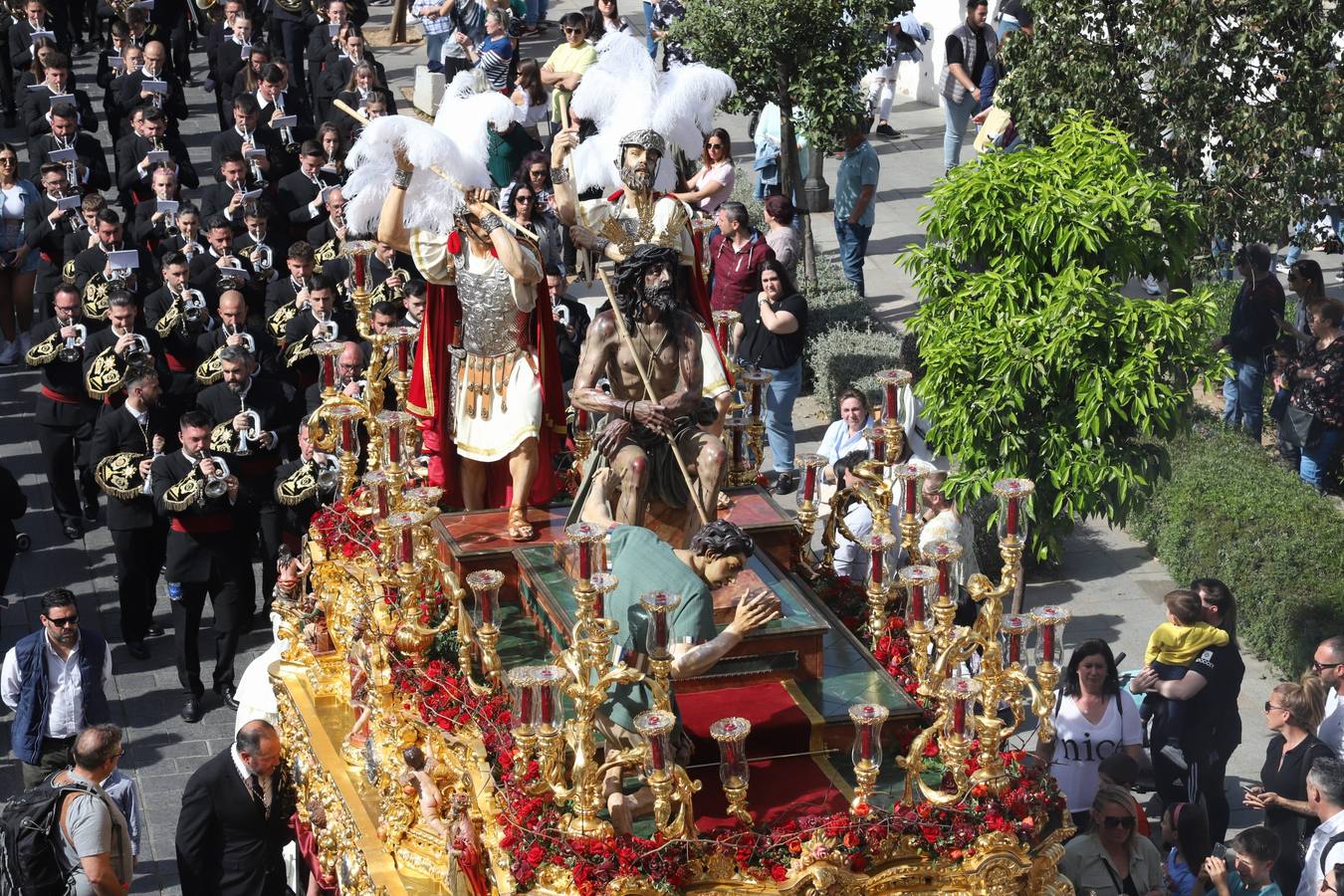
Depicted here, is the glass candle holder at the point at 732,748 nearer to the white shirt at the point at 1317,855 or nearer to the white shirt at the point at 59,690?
the white shirt at the point at 1317,855

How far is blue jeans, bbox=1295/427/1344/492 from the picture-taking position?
Result: 657 inches

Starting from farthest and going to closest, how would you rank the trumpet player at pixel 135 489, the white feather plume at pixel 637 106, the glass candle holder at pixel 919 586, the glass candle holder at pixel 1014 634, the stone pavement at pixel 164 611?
the trumpet player at pixel 135 489
the stone pavement at pixel 164 611
the white feather plume at pixel 637 106
the glass candle holder at pixel 919 586
the glass candle holder at pixel 1014 634

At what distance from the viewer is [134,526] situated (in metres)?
15.0

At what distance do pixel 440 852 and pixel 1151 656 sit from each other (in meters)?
4.35

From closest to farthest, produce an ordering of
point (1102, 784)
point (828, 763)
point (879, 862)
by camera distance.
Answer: point (879, 862) → point (828, 763) → point (1102, 784)

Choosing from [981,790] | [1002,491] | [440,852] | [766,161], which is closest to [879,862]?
[981,790]

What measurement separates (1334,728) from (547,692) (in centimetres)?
518

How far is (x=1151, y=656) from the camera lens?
12547mm

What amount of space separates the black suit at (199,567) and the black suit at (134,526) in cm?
46

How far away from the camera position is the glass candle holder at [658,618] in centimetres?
888

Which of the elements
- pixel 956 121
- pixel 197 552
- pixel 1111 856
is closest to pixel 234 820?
pixel 197 552

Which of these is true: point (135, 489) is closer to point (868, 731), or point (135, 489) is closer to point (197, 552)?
point (197, 552)

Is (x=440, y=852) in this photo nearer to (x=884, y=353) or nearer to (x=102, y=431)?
(x=102, y=431)

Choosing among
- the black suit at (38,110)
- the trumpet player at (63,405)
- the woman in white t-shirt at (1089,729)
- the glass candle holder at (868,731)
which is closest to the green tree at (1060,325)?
the woman in white t-shirt at (1089,729)
